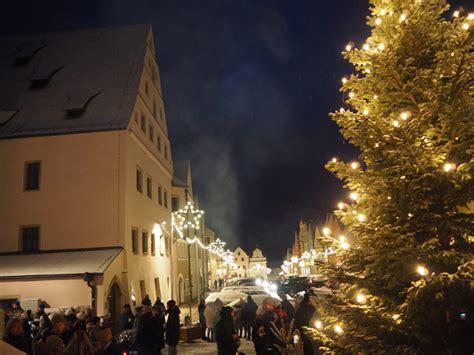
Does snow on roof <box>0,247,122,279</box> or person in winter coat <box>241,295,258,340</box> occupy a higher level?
snow on roof <box>0,247,122,279</box>

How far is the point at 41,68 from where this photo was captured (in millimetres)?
28656

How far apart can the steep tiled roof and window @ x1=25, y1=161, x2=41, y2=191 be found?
1.67 meters

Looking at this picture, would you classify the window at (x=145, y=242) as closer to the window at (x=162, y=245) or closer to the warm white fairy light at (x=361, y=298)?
the window at (x=162, y=245)

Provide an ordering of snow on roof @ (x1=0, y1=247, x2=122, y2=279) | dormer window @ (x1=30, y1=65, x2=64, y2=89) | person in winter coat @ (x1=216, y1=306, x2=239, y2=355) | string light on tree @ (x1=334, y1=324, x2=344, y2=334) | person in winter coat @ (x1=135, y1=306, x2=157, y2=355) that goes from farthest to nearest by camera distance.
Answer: dormer window @ (x1=30, y1=65, x2=64, y2=89) < snow on roof @ (x1=0, y1=247, x2=122, y2=279) < person in winter coat @ (x1=135, y1=306, x2=157, y2=355) < person in winter coat @ (x1=216, y1=306, x2=239, y2=355) < string light on tree @ (x1=334, y1=324, x2=344, y2=334)

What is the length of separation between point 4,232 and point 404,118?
22294 mm

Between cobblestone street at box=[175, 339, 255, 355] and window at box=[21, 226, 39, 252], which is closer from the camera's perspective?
cobblestone street at box=[175, 339, 255, 355]

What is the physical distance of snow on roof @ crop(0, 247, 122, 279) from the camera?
20.2 metres

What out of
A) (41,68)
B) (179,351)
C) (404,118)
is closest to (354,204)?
(404,118)

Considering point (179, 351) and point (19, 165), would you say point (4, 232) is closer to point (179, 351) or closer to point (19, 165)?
point (19, 165)

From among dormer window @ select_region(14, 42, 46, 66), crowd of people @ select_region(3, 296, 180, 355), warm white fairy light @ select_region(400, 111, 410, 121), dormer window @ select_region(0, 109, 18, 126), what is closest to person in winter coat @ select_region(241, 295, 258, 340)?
crowd of people @ select_region(3, 296, 180, 355)

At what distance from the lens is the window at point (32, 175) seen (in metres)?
23.9

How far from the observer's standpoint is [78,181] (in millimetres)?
23641

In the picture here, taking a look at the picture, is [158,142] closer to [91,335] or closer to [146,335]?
[146,335]

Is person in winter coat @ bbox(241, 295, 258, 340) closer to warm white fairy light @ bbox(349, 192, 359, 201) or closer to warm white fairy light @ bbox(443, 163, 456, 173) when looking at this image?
warm white fairy light @ bbox(349, 192, 359, 201)
